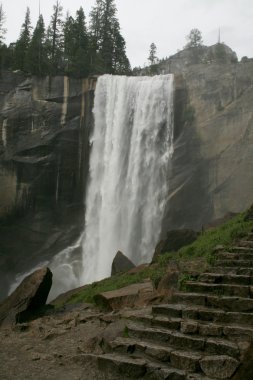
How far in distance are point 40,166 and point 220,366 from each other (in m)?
27.8

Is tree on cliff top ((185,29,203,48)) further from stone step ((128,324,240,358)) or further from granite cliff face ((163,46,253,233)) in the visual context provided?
stone step ((128,324,240,358))

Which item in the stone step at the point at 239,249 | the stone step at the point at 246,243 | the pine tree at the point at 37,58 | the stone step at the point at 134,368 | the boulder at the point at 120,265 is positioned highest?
the pine tree at the point at 37,58

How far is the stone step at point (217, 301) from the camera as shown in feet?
22.3

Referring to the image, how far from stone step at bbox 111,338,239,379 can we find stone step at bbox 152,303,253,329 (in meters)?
0.92

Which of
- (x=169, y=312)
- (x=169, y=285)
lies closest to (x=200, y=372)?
(x=169, y=312)

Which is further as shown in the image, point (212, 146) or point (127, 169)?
point (127, 169)

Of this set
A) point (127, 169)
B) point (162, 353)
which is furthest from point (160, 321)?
point (127, 169)

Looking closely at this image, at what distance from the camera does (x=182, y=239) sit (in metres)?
18.3

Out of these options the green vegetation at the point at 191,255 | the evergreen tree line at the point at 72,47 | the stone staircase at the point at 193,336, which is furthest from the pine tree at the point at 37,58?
the stone staircase at the point at 193,336

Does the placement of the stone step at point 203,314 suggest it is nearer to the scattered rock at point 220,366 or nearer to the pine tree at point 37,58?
the scattered rock at point 220,366

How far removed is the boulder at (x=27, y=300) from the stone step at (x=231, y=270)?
16.0 feet

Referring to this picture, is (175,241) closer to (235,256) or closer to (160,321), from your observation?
(235,256)

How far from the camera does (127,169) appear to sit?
30.6m

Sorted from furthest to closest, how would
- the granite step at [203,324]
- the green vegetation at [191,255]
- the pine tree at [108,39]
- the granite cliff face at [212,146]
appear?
the pine tree at [108,39]
the granite cliff face at [212,146]
the green vegetation at [191,255]
the granite step at [203,324]
